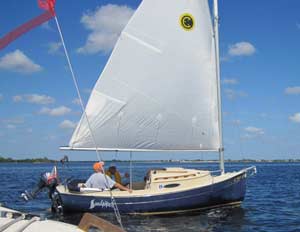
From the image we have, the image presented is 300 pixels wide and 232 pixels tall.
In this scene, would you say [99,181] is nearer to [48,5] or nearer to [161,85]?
[161,85]

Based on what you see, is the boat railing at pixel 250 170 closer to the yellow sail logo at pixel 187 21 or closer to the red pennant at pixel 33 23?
the yellow sail logo at pixel 187 21

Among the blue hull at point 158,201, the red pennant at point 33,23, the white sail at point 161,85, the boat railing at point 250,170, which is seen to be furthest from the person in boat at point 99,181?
the red pennant at point 33,23

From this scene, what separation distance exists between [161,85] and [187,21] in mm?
3028

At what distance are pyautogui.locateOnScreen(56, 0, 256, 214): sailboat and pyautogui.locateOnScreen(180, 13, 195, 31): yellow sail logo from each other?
0.04m

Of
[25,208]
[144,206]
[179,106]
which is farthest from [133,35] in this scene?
[25,208]

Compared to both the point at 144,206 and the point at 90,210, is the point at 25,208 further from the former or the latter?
the point at 144,206

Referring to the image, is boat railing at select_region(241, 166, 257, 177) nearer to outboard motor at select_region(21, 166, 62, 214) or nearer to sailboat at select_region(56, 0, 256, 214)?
sailboat at select_region(56, 0, 256, 214)

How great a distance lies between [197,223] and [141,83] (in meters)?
6.34

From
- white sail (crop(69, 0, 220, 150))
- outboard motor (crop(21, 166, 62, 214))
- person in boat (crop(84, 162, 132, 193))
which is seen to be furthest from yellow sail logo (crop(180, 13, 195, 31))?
outboard motor (crop(21, 166, 62, 214))

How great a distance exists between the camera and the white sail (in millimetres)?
18141

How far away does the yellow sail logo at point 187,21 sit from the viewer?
18.7 meters

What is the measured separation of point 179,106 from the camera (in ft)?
60.6

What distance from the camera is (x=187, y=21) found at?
61.7ft

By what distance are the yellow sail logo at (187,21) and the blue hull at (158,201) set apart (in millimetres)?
6681
